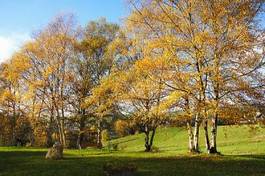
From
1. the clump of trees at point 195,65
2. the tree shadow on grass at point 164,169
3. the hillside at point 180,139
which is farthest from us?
the hillside at point 180,139

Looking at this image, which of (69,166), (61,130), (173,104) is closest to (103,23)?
(61,130)

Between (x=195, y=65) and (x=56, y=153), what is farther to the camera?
(x=56, y=153)

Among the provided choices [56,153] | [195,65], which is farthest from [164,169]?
[56,153]

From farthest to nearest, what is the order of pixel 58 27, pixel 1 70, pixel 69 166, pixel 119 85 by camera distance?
pixel 1 70, pixel 58 27, pixel 119 85, pixel 69 166

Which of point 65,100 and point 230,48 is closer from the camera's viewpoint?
point 230,48

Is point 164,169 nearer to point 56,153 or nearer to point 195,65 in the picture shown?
point 195,65

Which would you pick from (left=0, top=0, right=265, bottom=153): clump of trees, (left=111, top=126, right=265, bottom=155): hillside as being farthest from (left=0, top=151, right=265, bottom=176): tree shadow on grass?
(left=111, top=126, right=265, bottom=155): hillside

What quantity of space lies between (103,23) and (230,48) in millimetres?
28129

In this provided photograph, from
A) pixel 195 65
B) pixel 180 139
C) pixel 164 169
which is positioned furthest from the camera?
pixel 180 139

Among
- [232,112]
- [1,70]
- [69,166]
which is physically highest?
[1,70]

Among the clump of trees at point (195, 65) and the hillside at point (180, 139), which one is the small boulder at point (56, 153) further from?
the hillside at point (180, 139)

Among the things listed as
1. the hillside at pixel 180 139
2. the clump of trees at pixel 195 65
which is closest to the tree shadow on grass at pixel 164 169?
the clump of trees at pixel 195 65

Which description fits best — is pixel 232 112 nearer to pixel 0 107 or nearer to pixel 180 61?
pixel 180 61

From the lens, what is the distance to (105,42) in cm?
4900
